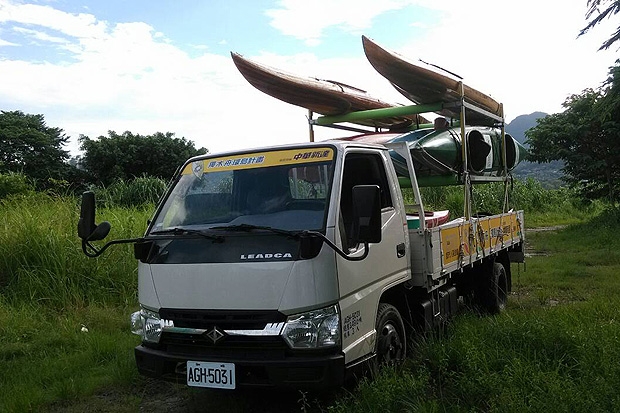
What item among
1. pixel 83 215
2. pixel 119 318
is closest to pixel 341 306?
pixel 83 215

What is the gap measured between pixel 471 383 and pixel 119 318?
14.2 feet

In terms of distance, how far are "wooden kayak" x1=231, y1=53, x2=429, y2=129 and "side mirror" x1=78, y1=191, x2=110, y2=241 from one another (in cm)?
259

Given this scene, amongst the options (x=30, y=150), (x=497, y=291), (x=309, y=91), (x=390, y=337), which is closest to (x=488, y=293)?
(x=497, y=291)

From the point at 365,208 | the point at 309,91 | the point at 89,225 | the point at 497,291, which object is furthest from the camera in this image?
the point at 497,291

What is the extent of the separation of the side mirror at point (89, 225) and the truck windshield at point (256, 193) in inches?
13.6

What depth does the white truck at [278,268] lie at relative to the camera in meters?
3.20

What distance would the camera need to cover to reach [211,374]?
10.8ft

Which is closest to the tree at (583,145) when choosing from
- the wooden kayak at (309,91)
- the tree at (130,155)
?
the wooden kayak at (309,91)

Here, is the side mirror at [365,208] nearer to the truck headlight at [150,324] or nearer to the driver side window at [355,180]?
the driver side window at [355,180]

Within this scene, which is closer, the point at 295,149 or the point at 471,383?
the point at 471,383

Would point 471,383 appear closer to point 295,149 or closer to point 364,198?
point 364,198

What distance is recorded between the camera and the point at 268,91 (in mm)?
6117

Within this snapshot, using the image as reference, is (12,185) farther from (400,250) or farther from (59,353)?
(400,250)

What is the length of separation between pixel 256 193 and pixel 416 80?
2.72 metres
